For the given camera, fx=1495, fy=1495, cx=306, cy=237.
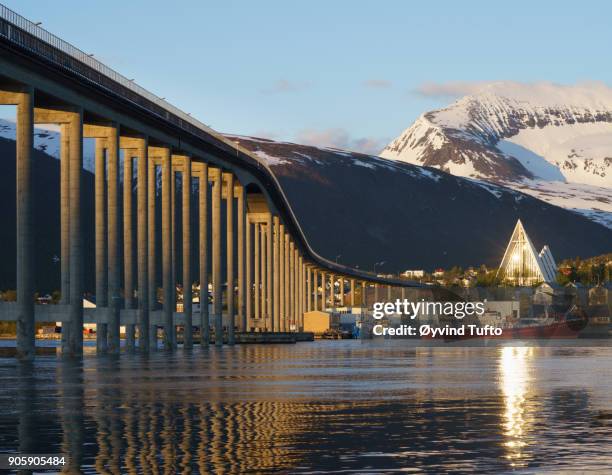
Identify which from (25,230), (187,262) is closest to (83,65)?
(25,230)

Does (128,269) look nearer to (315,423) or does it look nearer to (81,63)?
(81,63)

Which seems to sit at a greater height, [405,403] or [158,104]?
[158,104]

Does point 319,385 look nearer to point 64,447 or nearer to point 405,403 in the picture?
point 405,403

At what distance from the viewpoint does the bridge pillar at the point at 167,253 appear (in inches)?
4811

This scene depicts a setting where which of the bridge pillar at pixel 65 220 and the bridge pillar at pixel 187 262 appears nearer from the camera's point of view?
the bridge pillar at pixel 65 220

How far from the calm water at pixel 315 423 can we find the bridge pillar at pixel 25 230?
23.8m

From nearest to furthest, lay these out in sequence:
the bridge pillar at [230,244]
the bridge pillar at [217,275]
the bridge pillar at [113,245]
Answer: the bridge pillar at [113,245] < the bridge pillar at [217,275] < the bridge pillar at [230,244]

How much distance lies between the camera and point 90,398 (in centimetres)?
4438

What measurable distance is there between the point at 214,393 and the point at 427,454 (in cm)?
2105

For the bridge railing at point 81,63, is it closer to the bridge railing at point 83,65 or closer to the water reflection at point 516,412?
the bridge railing at point 83,65

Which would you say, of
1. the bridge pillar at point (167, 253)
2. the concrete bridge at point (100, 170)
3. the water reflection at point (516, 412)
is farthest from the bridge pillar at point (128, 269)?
the water reflection at point (516, 412)

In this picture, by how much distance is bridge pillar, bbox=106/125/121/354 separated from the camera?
102 metres

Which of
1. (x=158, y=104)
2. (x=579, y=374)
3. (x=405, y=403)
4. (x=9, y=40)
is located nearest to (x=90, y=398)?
(x=405, y=403)

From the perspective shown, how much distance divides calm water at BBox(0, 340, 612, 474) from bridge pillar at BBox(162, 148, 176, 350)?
63.5 meters
